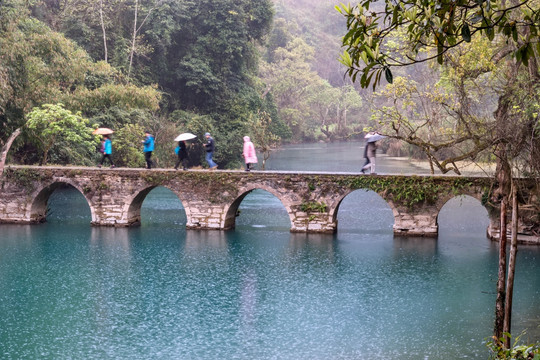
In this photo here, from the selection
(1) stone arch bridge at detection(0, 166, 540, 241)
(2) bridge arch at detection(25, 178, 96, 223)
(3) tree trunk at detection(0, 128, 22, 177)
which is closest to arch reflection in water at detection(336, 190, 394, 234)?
(1) stone arch bridge at detection(0, 166, 540, 241)

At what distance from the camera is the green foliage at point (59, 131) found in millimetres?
23528

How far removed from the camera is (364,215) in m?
26.0

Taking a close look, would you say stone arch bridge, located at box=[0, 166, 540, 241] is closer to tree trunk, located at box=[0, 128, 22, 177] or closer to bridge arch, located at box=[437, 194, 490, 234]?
tree trunk, located at box=[0, 128, 22, 177]

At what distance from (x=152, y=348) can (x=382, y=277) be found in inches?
278

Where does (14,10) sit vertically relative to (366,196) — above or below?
above

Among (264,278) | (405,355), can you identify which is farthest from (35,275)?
(405,355)

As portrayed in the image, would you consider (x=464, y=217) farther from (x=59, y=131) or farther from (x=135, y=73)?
(x=135, y=73)

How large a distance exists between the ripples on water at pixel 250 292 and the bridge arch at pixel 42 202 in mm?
422

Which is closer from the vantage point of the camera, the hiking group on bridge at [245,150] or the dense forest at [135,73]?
the hiking group on bridge at [245,150]

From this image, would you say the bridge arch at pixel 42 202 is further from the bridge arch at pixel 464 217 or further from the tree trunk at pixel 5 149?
the bridge arch at pixel 464 217

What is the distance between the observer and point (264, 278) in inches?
661

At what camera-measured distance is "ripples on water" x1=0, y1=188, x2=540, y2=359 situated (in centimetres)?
1216

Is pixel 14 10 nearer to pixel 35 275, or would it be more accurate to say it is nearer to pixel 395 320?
pixel 35 275

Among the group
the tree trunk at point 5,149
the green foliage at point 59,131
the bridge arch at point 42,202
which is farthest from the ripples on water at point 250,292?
the green foliage at point 59,131
